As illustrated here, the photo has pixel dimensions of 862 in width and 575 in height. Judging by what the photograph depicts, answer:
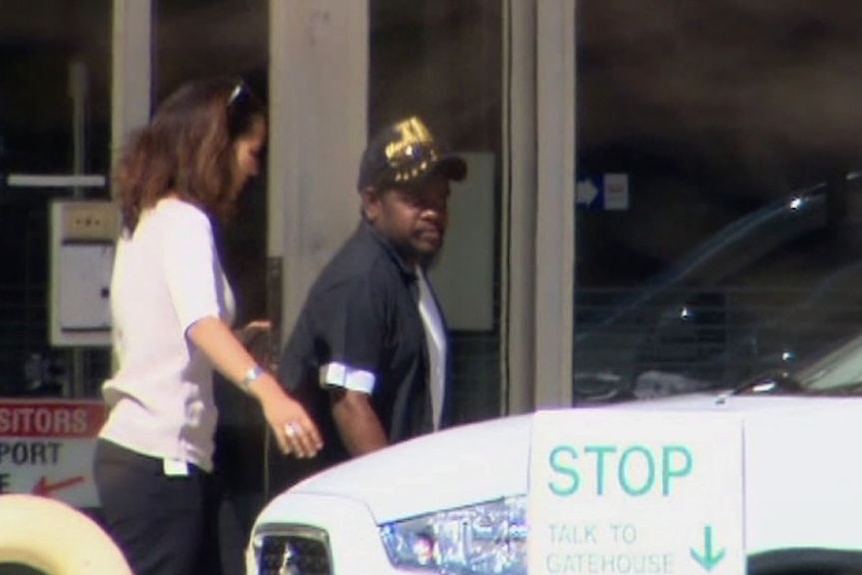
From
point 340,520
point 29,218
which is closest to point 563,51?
point 29,218

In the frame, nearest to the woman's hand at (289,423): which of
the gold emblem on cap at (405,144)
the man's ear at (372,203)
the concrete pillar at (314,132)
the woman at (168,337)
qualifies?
Answer: the woman at (168,337)

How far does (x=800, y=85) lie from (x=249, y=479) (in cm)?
241

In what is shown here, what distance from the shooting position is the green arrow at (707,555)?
209 inches

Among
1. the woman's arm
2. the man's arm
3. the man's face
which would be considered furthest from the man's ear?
the woman's arm

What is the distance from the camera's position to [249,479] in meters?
8.71

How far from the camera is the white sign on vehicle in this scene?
210 inches

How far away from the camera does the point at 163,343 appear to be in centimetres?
680

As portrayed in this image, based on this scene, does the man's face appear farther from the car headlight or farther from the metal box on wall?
the metal box on wall

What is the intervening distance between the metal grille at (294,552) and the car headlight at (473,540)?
0.85 ft

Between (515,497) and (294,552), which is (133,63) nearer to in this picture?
(294,552)

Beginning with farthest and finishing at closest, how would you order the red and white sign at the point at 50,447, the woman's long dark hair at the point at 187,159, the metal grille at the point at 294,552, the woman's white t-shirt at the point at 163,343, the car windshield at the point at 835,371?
the red and white sign at the point at 50,447
the woman's long dark hair at the point at 187,159
the woman's white t-shirt at the point at 163,343
the car windshield at the point at 835,371
the metal grille at the point at 294,552

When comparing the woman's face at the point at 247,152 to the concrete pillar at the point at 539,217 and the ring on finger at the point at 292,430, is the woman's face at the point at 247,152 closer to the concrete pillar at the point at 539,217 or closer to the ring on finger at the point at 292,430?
the ring on finger at the point at 292,430

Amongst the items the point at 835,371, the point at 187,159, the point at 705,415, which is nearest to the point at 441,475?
the point at 705,415

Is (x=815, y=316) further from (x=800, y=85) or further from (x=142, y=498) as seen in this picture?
(x=142, y=498)
